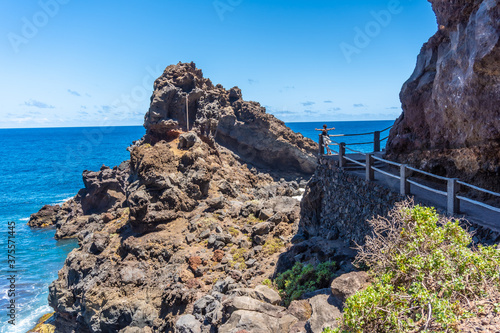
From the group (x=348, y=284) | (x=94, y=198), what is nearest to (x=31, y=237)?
(x=94, y=198)

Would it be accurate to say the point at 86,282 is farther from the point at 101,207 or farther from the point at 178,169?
the point at 101,207

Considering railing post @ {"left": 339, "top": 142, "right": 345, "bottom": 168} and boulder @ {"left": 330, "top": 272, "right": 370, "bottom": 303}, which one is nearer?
boulder @ {"left": 330, "top": 272, "right": 370, "bottom": 303}

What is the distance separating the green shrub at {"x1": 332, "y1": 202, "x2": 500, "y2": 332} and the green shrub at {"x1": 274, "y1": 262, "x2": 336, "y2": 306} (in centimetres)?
501

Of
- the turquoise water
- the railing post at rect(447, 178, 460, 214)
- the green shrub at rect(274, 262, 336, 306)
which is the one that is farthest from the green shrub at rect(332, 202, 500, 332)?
the turquoise water

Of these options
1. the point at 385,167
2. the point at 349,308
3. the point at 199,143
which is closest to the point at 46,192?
the point at 199,143

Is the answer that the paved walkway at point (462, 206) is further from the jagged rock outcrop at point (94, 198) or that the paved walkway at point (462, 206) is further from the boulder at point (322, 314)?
the jagged rock outcrop at point (94, 198)

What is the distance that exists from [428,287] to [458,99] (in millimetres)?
6201

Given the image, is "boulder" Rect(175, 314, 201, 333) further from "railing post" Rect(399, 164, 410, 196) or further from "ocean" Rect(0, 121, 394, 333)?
"ocean" Rect(0, 121, 394, 333)

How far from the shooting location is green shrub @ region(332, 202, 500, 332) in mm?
5207

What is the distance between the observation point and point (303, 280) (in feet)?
38.6

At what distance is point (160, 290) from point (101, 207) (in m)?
25.8

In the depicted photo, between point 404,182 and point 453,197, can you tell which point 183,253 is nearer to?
point 404,182

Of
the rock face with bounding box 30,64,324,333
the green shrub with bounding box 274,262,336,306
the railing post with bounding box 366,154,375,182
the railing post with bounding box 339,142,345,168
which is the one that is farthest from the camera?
the railing post with bounding box 339,142,345,168

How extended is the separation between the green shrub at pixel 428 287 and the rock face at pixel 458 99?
4250mm
